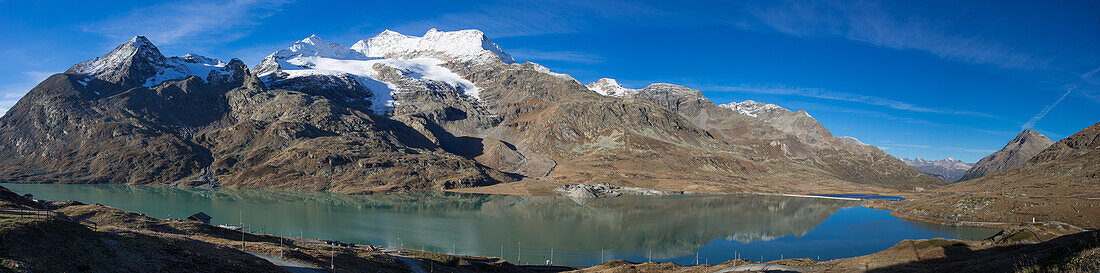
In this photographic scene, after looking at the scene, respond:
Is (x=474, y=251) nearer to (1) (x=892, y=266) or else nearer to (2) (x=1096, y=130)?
(1) (x=892, y=266)

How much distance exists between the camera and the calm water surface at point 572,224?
77312 mm

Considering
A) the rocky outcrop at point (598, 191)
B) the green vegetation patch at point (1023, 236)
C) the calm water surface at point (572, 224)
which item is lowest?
the calm water surface at point (572, 224)

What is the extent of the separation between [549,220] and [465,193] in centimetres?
8210

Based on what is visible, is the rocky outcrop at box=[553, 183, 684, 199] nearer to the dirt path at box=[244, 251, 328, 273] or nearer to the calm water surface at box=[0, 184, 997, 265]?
the calm water surface at box=[0, 184, 997, 265]

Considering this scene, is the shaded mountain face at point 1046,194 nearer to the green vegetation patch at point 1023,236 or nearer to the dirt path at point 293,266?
the green vegetation patch at point 1023,236

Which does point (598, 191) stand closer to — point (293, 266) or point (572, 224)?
point (572, 224)

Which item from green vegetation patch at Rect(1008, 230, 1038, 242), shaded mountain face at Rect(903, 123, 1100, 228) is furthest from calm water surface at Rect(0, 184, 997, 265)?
green vegetation patch at Rect(1008, 230, 1038, 242)

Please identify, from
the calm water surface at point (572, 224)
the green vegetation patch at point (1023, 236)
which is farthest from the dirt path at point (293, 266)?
the green vegetation patch at point (1023, 236)

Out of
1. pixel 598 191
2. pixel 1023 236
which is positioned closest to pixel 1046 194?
pixel 598 191

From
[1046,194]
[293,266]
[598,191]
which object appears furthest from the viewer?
[598,191]

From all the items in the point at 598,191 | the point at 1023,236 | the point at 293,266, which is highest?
the point at 1023,236

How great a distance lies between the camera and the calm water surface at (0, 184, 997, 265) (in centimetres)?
7731

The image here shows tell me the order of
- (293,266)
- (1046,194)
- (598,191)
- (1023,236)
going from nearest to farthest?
1. (293,266)
2. (1023,236)
3. (1046,194)
4. (598,191)

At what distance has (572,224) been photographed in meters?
109
